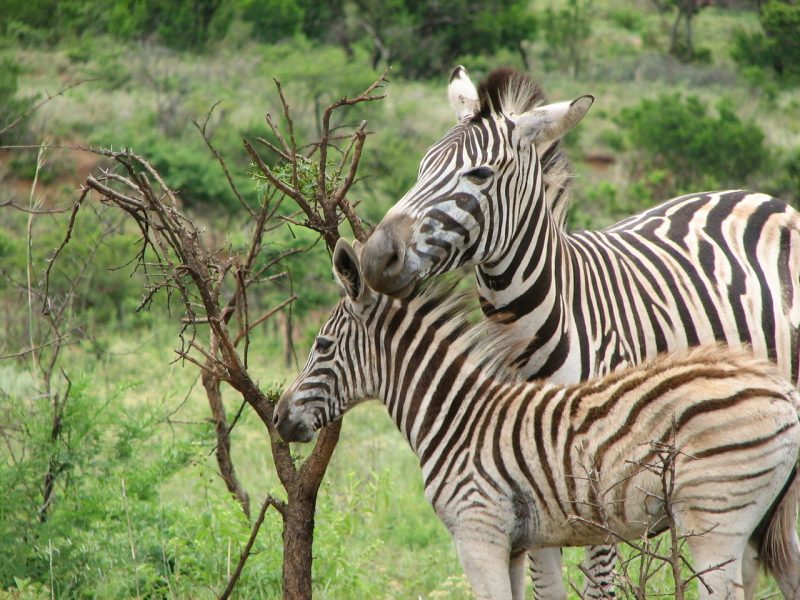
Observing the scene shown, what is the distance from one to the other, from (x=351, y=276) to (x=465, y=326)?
0.56m

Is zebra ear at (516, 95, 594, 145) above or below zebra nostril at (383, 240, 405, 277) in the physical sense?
above

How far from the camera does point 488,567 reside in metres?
4.22

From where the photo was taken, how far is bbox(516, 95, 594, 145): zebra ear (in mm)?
4840

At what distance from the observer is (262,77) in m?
32.4

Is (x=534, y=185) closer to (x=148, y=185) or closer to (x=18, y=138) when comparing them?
(x=148, y=185)

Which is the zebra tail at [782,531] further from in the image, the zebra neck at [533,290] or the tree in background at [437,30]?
the tree in background at [437,30]

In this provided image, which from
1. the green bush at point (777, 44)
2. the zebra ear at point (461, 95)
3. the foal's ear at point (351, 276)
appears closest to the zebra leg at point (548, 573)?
the foal's ear at point (351, 276)

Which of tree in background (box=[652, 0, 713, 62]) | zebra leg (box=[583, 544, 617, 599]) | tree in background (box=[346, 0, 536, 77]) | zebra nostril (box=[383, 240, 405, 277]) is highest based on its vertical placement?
tree in background (box=[652, 0, 713, 62])

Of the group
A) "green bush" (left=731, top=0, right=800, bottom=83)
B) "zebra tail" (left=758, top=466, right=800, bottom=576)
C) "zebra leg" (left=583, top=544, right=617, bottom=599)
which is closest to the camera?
"zebra tail" (left=758, top=466, right=800, bottom=576)

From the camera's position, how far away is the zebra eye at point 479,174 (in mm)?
4723

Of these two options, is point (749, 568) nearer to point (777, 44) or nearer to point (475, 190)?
point (475, 190)

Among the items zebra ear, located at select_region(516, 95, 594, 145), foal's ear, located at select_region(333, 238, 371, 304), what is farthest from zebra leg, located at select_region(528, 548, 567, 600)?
zebra ear, located at select_region(516, 95, 594, 145)

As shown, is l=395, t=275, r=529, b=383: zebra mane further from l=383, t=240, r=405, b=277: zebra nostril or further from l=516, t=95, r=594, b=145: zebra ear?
l=516, t=95, r=594, b=145: zebra ear

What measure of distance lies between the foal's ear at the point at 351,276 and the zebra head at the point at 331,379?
0.07 meters
